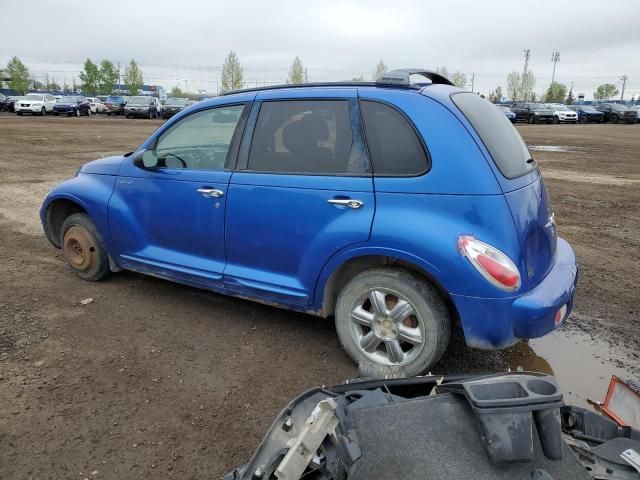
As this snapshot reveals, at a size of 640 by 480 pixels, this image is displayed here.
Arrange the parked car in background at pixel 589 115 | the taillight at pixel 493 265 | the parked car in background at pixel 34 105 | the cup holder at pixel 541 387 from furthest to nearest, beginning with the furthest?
the parked car in background at pixel 589 115 → the parked car in background at pixel 34 105 → the taillight at pixel 493 265 → the cup holder at pixel 541 387

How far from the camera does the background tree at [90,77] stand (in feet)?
279

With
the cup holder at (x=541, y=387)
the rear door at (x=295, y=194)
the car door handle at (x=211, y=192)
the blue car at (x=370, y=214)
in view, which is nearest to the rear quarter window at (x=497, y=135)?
the blue car at (x=370, y=214)

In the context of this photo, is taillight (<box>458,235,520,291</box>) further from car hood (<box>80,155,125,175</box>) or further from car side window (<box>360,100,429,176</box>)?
car hood (<box>80,155,125,175</box>)

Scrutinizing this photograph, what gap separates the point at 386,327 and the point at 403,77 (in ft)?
5.47

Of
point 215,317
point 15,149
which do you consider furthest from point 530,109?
point 215,317

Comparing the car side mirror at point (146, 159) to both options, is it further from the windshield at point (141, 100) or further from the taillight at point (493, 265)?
the windshield at point (141, 100)

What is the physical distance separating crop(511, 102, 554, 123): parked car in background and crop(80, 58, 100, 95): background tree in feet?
Answer: 230

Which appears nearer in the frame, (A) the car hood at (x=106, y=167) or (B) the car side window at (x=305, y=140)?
(B) the car side window at (x=305, y=140)

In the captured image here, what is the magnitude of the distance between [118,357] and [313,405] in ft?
6.85

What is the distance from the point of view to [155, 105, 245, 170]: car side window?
4012mm

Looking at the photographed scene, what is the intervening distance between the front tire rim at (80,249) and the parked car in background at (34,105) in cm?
3721

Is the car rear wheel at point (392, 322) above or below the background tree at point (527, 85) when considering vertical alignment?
below

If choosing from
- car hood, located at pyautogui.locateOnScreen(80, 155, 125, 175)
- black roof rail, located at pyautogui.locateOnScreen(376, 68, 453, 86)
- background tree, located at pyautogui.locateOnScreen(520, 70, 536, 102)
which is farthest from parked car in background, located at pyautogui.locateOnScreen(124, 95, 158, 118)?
background tree, located at pyautogui.locateOnScreen(520, 70, 536, 102)

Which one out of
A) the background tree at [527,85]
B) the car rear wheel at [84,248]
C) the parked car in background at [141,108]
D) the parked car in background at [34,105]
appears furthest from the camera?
the background tree at [527,85]
